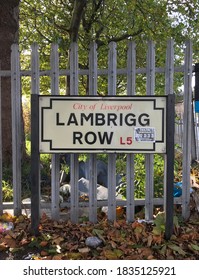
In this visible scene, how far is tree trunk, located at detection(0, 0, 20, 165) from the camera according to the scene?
5.21 m

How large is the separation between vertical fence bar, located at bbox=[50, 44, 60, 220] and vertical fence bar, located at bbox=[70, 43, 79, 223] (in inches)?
6.2

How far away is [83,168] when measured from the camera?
576cm

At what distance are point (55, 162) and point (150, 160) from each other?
1.06 meters

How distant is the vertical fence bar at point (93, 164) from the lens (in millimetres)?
3586

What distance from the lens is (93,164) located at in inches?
145

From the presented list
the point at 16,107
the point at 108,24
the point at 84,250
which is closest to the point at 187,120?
the point at 84,250

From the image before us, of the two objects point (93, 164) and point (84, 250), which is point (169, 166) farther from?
point (84, 250)

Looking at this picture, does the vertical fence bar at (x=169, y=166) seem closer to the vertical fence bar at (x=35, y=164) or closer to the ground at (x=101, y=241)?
the ground at (x=101, y=241)

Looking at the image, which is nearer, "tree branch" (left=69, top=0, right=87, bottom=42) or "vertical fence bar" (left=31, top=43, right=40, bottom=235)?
"vertical fence bar" (left=31, top=43, right=40, bottom=235)

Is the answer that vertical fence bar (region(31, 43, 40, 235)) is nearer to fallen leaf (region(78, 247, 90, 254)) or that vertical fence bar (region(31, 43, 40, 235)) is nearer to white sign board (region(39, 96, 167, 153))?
white sign board (region(39, 96, 167, 153))

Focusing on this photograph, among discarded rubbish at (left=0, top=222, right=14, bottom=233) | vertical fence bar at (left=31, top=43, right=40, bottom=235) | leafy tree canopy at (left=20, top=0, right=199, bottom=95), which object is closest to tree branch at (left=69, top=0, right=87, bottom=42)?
leafy tree canopy at (left=20, top=0, right=199, bottom=95)

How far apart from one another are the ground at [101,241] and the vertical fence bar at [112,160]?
0.52 feet

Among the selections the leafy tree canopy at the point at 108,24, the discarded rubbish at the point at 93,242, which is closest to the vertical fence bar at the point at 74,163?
the discarded rubbish at the point at 93,242

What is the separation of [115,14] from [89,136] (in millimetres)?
8142
